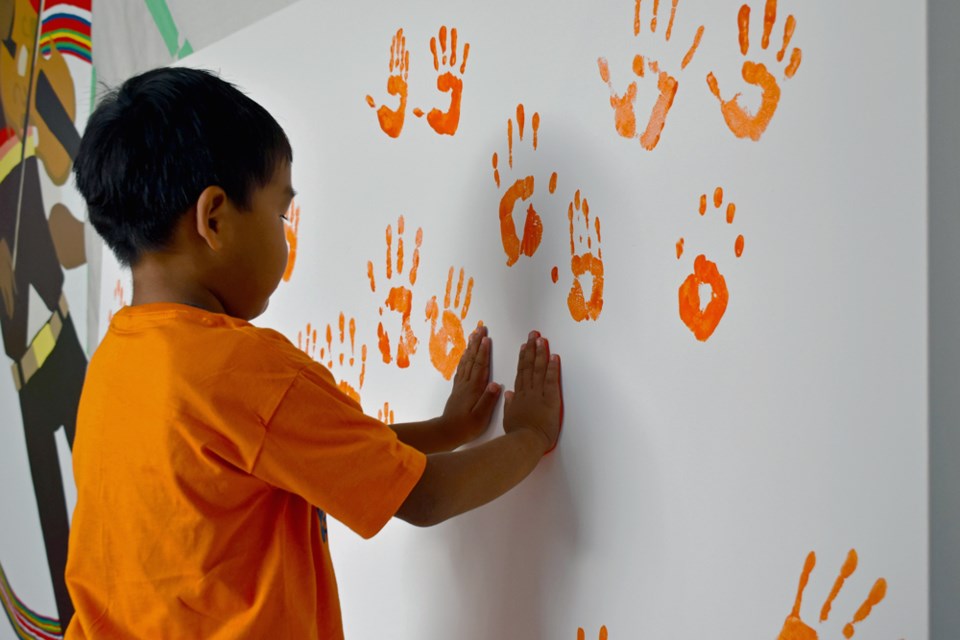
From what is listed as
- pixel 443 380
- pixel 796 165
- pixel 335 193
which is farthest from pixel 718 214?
pixel 335 193

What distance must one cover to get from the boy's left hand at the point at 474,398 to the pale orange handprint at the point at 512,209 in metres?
0.09

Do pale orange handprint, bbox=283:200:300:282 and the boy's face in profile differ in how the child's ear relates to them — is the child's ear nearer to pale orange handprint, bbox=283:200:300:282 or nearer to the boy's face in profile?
the boy's face in profile

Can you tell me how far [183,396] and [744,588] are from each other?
17.4 inches

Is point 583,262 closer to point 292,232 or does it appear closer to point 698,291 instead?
point 698,291

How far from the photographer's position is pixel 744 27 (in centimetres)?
63

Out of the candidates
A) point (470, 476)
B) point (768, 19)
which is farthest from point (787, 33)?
point (470, 476)

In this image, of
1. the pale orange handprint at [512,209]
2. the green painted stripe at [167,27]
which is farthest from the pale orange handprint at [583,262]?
the green painted stripe at [167,27]

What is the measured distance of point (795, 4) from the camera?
0.59 metres

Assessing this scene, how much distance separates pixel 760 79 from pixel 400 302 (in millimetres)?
449

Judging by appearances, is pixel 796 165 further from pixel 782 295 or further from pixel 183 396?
pixel 183 396

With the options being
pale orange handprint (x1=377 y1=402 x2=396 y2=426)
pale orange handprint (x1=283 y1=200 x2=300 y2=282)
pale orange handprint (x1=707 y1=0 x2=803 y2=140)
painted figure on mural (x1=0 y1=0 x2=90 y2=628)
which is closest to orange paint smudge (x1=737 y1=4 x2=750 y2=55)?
pale orange handprint (x1=707 y1=0 x2=803 y2=140)

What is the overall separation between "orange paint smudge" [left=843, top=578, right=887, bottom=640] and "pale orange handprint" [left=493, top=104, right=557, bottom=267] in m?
0.39

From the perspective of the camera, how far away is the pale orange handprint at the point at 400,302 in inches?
36.3

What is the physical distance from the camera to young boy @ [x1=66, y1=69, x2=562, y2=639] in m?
0.70
